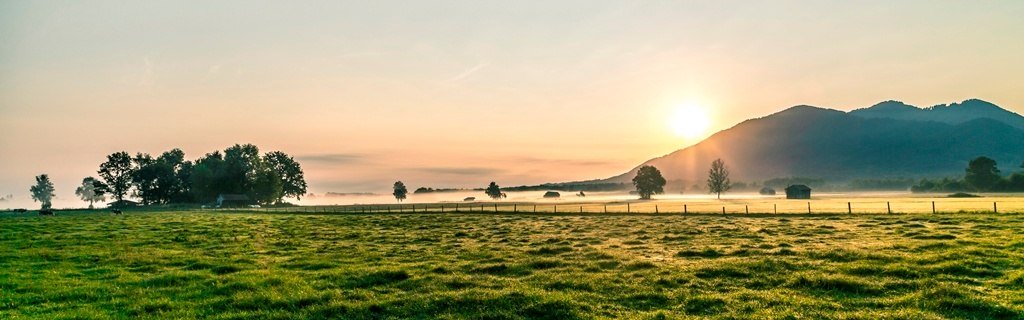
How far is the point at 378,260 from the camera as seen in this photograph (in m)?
28.7

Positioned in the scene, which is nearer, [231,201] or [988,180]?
[231,201]

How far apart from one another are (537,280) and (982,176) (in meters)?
221

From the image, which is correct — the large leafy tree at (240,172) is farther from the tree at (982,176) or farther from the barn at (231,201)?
the tree at (982,176)

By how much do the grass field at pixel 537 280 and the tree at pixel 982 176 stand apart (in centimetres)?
18744

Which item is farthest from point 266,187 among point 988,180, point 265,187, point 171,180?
point 988,180

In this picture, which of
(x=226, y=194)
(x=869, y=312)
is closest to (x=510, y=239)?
(x=869, y=312)

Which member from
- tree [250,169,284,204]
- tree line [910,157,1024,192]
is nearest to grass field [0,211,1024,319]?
tree [250,169,284,204]

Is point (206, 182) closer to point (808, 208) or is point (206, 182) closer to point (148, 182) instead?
point (148, 182)

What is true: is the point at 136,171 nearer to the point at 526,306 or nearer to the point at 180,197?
the point at 180,197

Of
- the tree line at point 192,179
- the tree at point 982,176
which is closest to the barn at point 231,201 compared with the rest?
the tree line at point 192,179

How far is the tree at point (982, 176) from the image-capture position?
17812 centimetres

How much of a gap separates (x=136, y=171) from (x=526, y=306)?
8054 inches

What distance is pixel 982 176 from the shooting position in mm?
180375

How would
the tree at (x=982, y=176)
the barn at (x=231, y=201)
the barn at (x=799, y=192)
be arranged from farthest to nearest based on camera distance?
the barn at (x=799, y=192)
the tree at (x=982, y=176)
the barn at (x=231, y=201)
